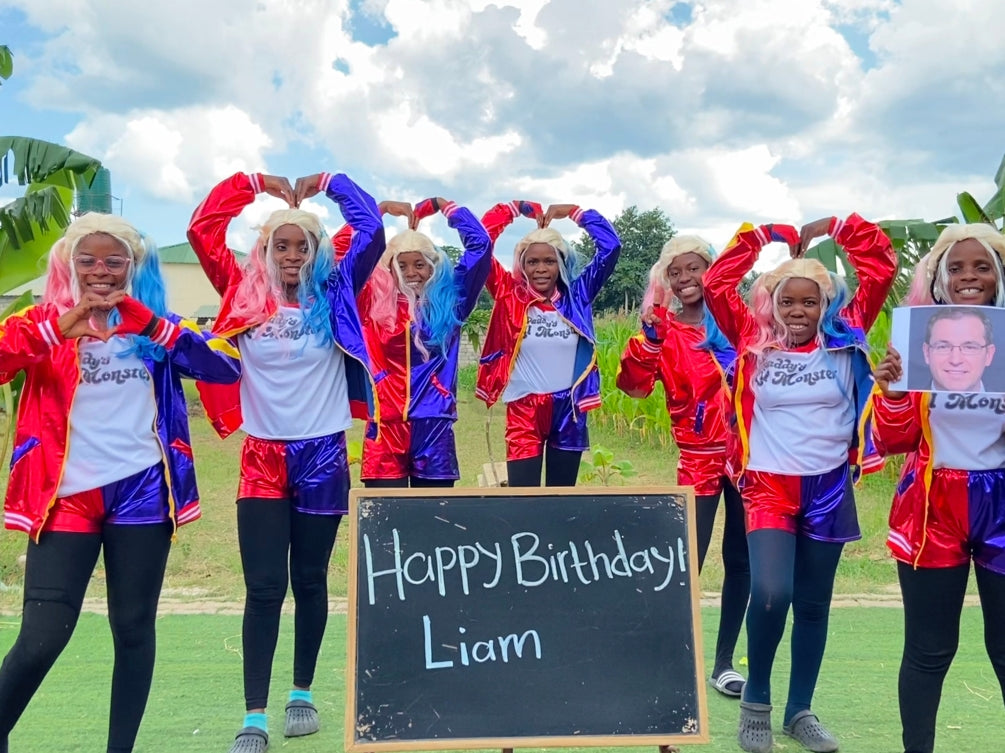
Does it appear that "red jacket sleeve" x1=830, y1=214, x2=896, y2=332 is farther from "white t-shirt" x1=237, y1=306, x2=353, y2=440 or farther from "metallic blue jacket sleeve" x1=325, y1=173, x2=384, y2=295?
"white t-shirt" x1=237, y1=306, x2=353, y2=440

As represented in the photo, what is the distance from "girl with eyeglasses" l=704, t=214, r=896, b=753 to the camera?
9.82 feet

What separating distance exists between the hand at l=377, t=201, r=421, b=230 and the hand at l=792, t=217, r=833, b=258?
6.25ft

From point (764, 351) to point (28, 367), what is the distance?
239 cm

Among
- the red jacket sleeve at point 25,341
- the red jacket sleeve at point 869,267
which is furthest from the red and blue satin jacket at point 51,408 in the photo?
the red jacket sleeve at point 869,267

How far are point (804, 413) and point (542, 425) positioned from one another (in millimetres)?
1604

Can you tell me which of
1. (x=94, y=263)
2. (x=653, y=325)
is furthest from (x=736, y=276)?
(x=94, y=263)

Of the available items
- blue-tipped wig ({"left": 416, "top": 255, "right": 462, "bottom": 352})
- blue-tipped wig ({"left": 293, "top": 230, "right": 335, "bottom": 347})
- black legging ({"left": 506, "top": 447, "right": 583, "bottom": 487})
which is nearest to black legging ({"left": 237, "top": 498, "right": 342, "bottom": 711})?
blue-tipped wig ({"left": 293, "top": 230, "right": 335, "bottom": 347})

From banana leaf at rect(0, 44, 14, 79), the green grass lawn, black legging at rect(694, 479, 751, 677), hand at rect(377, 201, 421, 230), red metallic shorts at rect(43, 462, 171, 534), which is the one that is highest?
banana leaf at rect(0, 44, 14, 79)

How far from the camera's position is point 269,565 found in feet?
9.93

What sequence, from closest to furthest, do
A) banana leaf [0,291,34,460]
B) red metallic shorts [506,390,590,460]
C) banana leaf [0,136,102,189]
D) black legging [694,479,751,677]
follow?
1. black legging [694,479,751,677]
2. red metallic shorts [506,390,590,460]
3. banana leaf [0,291,34,460]
4. banana leaf [0,136,102,189]

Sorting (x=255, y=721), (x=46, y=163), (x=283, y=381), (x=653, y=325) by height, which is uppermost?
(x=46, y=163)

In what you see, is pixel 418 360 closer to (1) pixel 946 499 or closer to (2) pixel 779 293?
(2) pixel 779 293

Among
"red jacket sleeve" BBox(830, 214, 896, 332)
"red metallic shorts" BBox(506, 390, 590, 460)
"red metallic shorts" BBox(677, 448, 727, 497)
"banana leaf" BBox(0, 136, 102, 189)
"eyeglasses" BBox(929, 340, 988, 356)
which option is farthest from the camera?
"banana leaf" BBox(0, 136, 102, 189)

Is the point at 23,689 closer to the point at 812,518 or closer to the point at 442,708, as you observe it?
the point at 442,708
